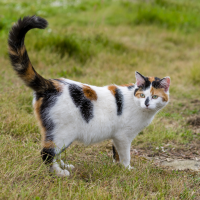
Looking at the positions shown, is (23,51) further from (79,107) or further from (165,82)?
(165,82)

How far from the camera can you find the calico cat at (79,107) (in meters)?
2.27

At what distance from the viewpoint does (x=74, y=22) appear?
902cm

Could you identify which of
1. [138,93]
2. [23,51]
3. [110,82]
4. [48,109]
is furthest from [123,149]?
[110,82]

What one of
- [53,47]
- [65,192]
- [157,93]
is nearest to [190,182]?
[157,93]

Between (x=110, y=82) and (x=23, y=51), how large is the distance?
301 cm

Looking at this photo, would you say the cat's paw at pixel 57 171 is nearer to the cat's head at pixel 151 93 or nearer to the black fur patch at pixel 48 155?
the black fur patch at pixel 48 155

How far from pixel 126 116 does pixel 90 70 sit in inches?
127

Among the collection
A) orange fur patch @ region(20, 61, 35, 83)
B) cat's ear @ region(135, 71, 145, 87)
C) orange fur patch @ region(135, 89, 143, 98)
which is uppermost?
orange fur patch @ region(20, 61, 35, 83)

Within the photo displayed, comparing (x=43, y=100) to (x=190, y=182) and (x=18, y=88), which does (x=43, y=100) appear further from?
(x=18, y=88)

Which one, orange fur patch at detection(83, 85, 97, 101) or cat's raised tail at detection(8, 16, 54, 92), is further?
orange fur patch at detection(83, 85, 97, 101)

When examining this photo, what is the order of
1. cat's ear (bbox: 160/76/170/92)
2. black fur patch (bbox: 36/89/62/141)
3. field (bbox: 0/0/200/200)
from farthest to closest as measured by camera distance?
cat's ear (bbox: 160/76/170/92)
black fur patch (bbox: 36/89/62/141)
field (bbox: 0/0/200/200)

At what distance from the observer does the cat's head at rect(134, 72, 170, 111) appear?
259 centimetres

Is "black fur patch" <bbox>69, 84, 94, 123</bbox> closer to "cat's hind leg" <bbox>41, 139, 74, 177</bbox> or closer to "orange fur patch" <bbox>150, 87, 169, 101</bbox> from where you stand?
"cat's hind leg" <bbox>41, 139, 74, 177</bbox>

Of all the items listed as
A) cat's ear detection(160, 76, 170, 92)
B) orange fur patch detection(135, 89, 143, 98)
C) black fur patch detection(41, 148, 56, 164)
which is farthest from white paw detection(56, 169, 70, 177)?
cat's ear detection(160, 76, 170, 92)
